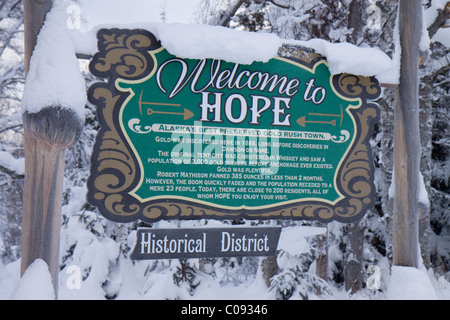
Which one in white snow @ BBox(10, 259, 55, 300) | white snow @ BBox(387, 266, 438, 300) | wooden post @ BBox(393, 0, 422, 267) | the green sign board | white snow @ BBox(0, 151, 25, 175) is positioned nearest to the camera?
white snow @ BBox(10, 259, 55, 300)

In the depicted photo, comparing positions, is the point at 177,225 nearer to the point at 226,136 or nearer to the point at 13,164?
the point at 13,164

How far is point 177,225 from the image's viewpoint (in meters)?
5.86

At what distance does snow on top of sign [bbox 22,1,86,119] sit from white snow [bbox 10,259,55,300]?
883 millimetres

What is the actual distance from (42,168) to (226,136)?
3.89ft

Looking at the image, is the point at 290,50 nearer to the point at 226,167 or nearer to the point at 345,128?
the point at 345,128

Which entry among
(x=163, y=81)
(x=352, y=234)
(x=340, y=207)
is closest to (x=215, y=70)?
(x=163, y=81)

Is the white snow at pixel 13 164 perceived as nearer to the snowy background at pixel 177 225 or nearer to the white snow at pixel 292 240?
the snowy background at pixel 177 225

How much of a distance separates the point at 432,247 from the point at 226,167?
7.16 m

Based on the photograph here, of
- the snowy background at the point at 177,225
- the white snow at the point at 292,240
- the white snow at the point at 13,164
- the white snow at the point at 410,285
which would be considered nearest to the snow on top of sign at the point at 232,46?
the snowy background at the point at 177,225

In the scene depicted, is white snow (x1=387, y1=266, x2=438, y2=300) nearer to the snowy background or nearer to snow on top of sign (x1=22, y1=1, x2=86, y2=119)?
the snowy background

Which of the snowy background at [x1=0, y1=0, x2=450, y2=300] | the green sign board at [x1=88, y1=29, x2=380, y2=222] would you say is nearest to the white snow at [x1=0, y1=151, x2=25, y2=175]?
the snowy background at [x1=0, y1=0, x2=450, y2=300]

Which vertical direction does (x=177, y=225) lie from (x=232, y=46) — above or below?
below

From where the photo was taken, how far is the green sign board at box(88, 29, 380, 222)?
2543mm

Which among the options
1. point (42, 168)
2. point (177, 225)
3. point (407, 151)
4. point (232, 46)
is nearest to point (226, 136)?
point (232, 46)
